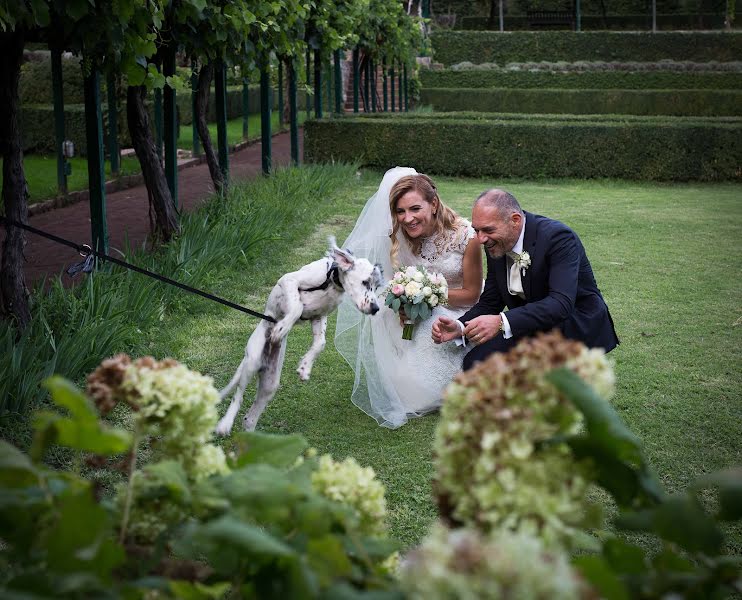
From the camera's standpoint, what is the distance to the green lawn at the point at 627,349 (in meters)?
4.51

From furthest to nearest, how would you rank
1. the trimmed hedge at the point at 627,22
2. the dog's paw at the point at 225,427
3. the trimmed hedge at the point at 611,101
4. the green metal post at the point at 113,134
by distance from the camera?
the trimmed hedge at the point at 627,22, the trimmed hedge at the point at 611,101, the green metal post at the point at 113,134, the dog's paw at the point at 225,427

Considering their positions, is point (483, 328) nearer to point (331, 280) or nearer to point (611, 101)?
point (331, 280)

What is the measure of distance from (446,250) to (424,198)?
47 centimetres

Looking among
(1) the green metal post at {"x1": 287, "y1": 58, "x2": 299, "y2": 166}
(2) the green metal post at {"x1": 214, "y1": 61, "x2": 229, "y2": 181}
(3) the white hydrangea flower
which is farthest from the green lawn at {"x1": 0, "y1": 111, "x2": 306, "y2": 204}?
(3) the white hydrangea flower

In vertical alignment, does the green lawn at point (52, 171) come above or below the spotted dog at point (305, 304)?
above

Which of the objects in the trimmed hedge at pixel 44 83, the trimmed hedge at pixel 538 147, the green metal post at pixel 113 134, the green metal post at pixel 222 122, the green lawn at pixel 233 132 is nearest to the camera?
the green metal post at pixel 222 122

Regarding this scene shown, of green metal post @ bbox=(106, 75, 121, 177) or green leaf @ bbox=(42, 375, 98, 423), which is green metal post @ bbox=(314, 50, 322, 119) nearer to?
green metal post @ bbox=(106, 75, 121, 177)

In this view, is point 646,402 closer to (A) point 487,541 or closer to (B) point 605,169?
(A) point 487,541

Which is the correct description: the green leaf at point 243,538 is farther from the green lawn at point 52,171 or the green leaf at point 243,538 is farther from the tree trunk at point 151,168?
the green lawn at point 52,171

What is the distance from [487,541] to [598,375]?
349 millimetres

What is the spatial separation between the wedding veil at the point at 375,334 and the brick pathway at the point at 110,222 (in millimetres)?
2059

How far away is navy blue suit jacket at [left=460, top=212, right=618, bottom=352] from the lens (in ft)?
14.7

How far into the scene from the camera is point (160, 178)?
8.28 meters

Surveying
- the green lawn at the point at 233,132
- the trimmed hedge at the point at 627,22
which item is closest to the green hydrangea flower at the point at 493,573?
the green lawn at the point at 233,132
